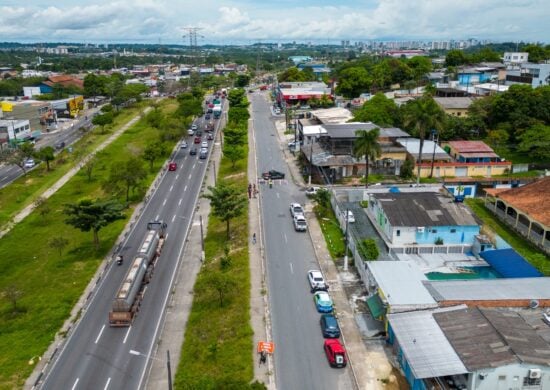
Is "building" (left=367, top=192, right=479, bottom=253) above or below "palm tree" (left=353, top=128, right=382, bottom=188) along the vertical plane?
below

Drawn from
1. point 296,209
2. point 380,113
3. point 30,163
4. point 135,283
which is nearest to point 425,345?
point 135,283

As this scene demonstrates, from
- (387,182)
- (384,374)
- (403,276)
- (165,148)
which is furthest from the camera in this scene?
(165,148)

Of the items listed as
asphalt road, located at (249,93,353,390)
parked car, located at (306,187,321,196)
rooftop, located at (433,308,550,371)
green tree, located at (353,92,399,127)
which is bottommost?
asphalt road, located at (249,93,353,390)

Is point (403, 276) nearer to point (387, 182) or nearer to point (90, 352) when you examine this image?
point (90, 352)

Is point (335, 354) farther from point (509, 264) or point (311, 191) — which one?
point (311, 191)

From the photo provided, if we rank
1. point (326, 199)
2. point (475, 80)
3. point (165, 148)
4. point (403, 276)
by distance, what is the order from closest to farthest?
point (403, 276) → point (326, 199) → point (165, 148) → point (475, 80)

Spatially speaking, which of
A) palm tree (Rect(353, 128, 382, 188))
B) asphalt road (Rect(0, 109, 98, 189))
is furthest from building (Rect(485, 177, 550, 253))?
asphalt road (Rect(0, 109, 98, 189))

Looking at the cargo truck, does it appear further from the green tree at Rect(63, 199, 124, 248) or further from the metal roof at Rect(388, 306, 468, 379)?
the metal roof at Rect(388, 306, 468, 379)

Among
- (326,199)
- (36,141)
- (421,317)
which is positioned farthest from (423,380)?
(36,141)
